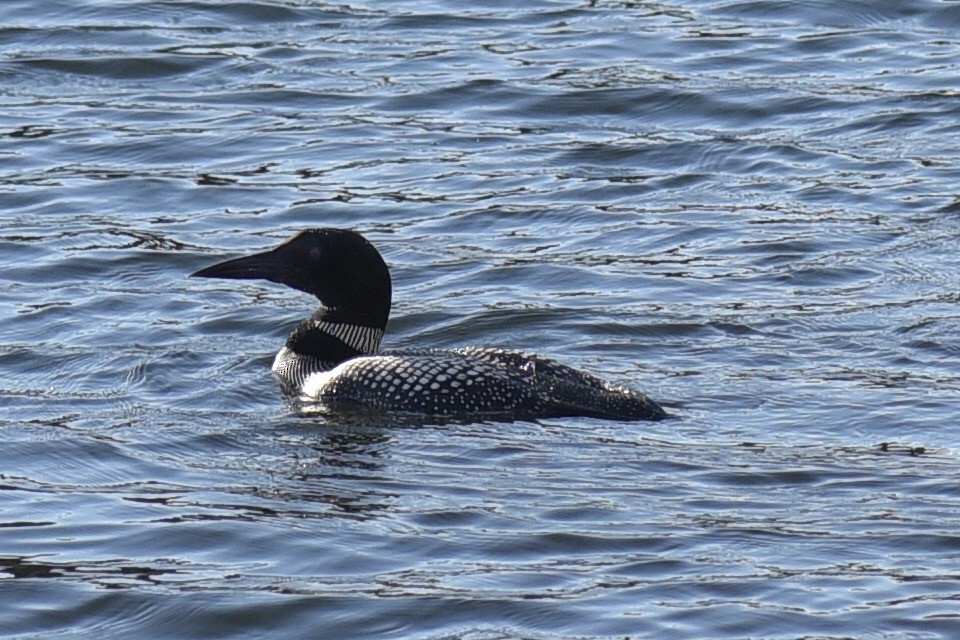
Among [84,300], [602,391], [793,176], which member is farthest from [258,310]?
[793,176]

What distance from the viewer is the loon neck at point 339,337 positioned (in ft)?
30.1

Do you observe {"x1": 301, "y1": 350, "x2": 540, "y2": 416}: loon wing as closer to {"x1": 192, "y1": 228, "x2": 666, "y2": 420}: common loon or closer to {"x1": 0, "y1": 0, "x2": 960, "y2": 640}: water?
{"x1": 192, "y1": 228, "x2": 666, "y2": 420}: common loon

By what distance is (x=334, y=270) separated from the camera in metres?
9.19

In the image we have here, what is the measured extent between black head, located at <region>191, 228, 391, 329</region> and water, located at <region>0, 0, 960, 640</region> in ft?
1.32

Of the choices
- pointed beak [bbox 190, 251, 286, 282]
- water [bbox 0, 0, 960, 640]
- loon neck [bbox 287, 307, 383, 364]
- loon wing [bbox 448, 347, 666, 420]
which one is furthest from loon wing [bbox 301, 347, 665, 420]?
pointed beak [bbox 190, 251, 286, 282]

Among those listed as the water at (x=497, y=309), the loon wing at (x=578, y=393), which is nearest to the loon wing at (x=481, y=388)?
the loon wing at (x=578, y=393)

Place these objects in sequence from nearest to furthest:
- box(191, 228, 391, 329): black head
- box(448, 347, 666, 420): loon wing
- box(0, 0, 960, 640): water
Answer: box(0, 0, 960, 640): water → box(448, 347, 666, 420): loon wing → box(191, 228, 391, 329): black head

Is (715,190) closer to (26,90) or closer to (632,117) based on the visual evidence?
(632,117)

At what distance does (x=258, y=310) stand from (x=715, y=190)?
277 cm

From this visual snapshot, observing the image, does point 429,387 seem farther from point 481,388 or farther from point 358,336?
point 358,336

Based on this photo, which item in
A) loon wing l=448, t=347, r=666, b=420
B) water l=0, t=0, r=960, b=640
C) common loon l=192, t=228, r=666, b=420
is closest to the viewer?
water l=0, t=0, r=960, b=640

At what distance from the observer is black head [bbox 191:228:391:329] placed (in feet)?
29.9

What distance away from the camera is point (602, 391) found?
823cm

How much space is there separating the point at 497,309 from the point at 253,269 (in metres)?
1.24
